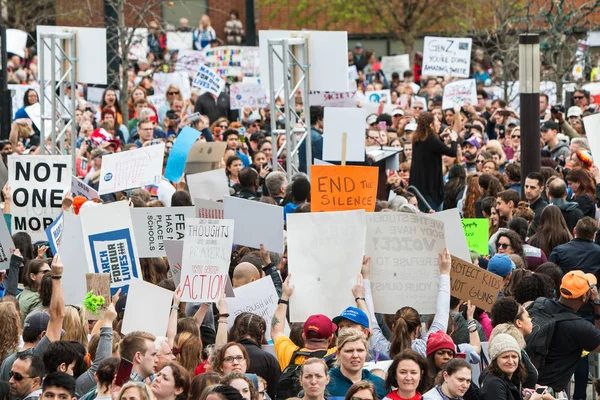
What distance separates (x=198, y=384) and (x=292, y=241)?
2.57 meters

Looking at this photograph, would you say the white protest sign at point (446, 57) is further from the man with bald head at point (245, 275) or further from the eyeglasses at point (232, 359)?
the eyeglasses at point (232, 359)

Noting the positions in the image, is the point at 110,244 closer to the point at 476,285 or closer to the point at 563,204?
the point at 476,285

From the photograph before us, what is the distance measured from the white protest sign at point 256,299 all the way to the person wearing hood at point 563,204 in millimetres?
4562

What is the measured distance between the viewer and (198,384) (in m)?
7.76

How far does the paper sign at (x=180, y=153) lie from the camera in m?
16.1

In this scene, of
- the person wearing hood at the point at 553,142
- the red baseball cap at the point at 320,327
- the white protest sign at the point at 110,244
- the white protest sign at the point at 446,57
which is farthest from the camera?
the white protest sign at the point at 446,57

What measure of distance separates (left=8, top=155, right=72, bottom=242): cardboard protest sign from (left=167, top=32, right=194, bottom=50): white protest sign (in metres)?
21.8

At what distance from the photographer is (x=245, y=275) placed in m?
10.4

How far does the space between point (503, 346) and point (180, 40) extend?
28.2 metres

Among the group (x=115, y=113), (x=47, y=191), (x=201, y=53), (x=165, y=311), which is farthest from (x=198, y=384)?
(x=201, y=53)

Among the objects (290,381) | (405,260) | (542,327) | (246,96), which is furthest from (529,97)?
(246,96)

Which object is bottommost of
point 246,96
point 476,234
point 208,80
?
point 476,234

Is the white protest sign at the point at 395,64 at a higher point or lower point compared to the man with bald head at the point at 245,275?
higher

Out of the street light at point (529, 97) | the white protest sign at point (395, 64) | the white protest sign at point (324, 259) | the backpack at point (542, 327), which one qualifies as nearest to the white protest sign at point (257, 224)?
the white protest sign at point (324, 259)
